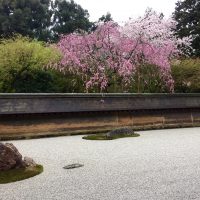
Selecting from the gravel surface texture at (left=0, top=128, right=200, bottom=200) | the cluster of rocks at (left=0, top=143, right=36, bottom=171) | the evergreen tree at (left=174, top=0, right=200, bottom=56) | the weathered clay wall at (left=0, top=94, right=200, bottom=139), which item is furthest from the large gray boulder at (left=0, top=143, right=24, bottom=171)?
the evergreen tree at (left=174, top=0, right=200, bottom=56)

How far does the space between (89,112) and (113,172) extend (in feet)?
23.3

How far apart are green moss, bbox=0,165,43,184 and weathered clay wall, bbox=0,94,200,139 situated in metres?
5.46

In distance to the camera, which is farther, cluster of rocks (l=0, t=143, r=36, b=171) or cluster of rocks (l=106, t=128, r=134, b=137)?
cluster of rocks (l=106, t=128, r=134, b=137)

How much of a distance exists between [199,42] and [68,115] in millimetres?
16336

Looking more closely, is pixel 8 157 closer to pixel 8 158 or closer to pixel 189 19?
pixel 8 158

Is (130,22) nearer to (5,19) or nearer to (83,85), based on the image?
(83,85)

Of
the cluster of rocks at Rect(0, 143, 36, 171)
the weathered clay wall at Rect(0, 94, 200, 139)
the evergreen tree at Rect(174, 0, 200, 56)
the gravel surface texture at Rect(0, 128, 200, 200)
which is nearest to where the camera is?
the gravel surface texture at Rect(0, 128, 200, 200)

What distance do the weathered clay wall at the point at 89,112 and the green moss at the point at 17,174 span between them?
215 inches

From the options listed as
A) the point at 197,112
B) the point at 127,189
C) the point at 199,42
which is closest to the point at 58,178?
the point at 127,189

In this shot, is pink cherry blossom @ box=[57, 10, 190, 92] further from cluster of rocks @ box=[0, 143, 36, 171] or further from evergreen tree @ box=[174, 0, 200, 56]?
cluster of rocks @ box=[0, 143, 36, 171]

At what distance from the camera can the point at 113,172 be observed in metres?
6.78

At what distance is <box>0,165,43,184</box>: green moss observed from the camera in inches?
249

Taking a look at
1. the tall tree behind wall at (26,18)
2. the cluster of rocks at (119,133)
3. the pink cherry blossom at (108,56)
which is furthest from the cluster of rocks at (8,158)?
the tall tree behind wall at (26,18)

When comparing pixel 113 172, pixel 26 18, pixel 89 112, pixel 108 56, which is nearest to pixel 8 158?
pixel 113 172
